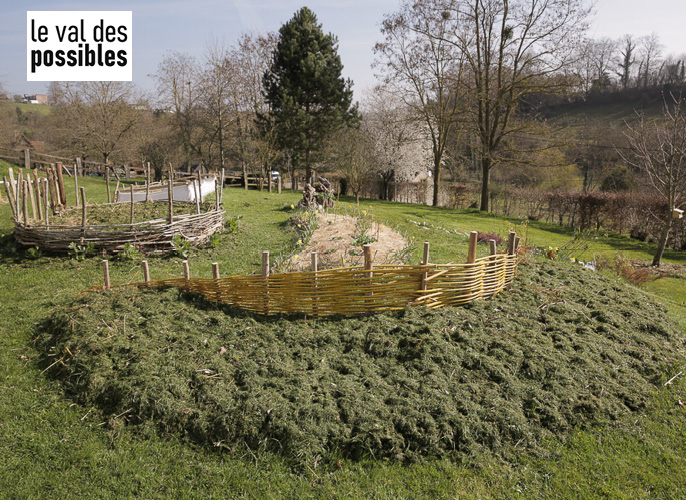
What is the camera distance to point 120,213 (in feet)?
26.8

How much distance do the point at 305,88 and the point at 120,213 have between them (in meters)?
14.1

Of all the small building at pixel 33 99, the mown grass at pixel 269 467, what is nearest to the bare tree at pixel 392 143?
the mown grass at pixel 269 467

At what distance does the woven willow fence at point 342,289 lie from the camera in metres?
4.09

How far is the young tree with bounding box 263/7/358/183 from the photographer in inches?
759

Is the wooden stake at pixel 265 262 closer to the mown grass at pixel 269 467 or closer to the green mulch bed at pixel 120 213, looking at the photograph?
the mown grass at pixel 269 467

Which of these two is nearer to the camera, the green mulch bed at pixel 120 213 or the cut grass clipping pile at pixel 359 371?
the cut grass clipping pile at pixel 359 371

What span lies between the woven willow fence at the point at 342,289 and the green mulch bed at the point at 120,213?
3.92m

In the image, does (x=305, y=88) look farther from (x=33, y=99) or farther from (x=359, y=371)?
(x=33, y=99)

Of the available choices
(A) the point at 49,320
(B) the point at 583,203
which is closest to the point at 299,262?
(A) the point at 49,320

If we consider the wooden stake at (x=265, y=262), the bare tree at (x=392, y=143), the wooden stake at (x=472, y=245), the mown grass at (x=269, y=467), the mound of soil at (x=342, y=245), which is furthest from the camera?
the bare tree at (x=392, y=143)

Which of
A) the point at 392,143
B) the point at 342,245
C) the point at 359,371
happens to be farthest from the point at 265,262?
the point at 392,143

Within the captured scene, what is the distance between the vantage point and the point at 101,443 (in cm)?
276

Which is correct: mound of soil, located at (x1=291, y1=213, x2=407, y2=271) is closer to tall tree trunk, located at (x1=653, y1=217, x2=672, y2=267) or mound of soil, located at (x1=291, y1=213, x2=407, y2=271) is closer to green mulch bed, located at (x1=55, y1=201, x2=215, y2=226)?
green mulch bed, located at (x1=55, y1=201, x2=215, y2=226)

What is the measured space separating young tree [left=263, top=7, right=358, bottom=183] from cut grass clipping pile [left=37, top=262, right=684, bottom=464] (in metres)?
17.0
